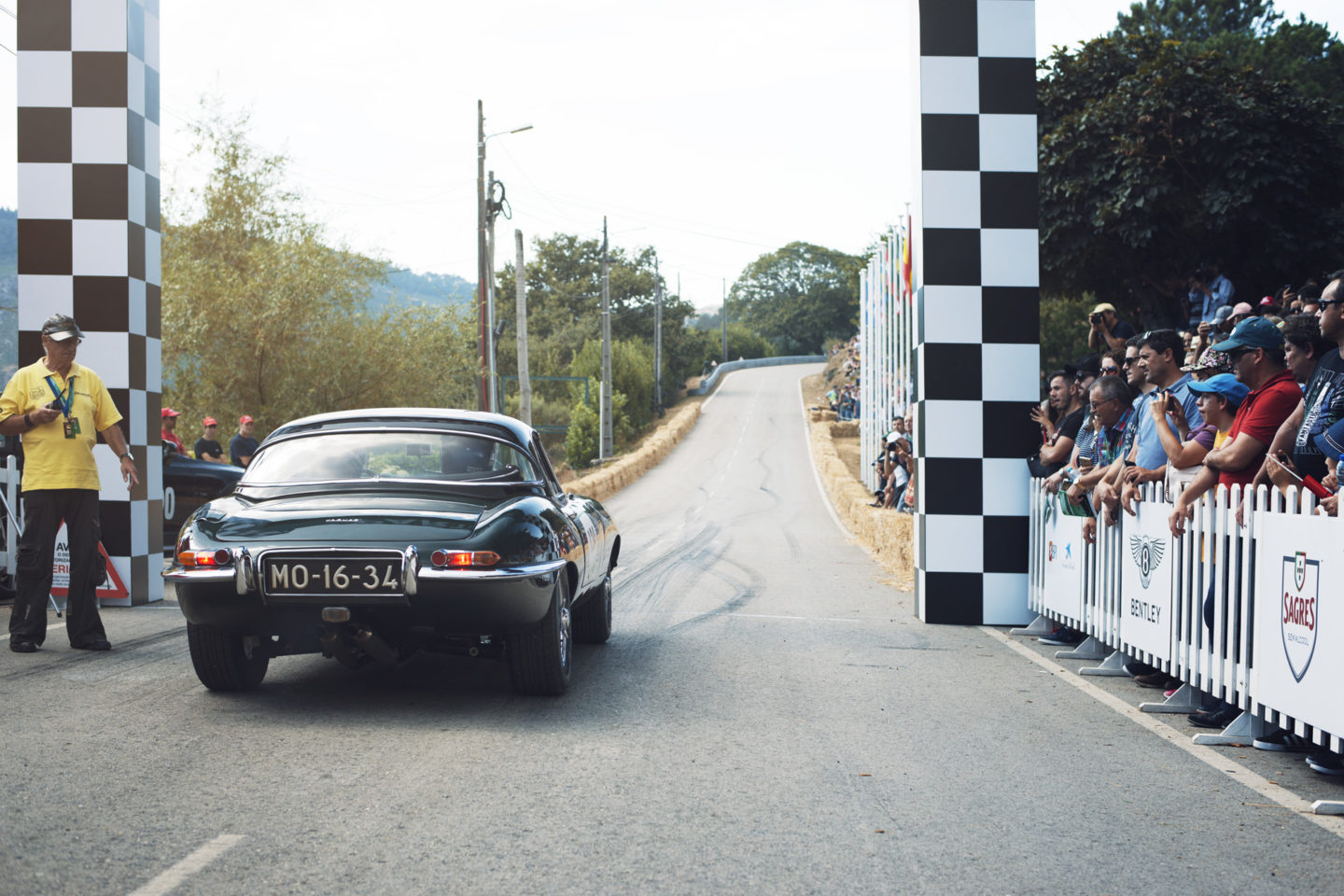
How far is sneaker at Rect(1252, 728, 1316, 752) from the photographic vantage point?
4.93m

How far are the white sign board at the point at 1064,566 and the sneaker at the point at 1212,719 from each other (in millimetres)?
1855

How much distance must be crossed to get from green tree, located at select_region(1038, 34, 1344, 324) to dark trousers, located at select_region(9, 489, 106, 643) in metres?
17.6

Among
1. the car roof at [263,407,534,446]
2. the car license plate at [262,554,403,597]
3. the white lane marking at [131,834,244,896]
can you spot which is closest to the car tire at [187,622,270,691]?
the car license plate at [262,554,403,597]

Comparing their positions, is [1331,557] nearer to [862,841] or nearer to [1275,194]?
[862,841]

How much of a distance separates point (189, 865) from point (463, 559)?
A: 202cm

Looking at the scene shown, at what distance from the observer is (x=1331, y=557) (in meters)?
4.29

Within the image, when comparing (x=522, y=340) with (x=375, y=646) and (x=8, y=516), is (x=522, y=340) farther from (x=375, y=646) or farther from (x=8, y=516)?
(x=375, y=646)

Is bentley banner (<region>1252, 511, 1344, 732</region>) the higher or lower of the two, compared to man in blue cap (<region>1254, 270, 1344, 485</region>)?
lower

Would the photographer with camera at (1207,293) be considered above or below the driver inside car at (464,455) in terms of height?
above

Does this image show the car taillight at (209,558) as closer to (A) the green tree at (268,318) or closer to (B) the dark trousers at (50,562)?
(B) the dark trousers at (50,562)

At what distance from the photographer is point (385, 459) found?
5.88 meters

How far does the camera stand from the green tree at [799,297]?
125 m

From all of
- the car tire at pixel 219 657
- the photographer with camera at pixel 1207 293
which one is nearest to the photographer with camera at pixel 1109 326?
the photographer with camera at pixel 1207 293

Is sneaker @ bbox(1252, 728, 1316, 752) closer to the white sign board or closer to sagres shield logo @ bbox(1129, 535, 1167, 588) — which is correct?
sagres shield logo @ bbox(1129, 535, 1167, 588)
